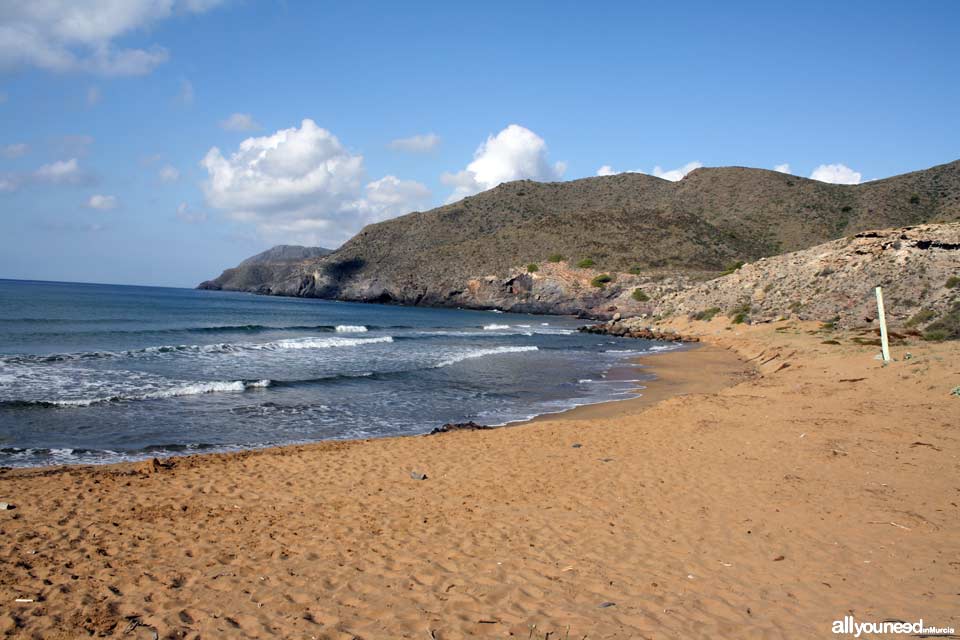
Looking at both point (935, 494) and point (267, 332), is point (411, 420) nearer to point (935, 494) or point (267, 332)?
point (935, 494)

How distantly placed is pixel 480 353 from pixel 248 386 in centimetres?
1454

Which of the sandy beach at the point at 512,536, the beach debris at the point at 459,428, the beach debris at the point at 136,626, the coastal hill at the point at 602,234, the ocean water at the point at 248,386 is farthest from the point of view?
the coastal hill at the point at 602,234

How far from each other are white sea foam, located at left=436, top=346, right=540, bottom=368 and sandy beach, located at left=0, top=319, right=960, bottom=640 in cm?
1495

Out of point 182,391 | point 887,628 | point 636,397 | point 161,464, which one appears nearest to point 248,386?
point 182,391

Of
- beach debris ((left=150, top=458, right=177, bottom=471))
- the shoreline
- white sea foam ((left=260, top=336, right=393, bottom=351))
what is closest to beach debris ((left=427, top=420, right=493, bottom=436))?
the shoreline

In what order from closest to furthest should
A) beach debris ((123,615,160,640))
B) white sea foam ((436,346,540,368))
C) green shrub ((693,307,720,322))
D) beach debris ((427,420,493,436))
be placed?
beach debris ((123,615,160,640)), beach debris ((427,420,493,436)), white sea foam ((436,346,540,368)), green shrub ((693,307,720,322))

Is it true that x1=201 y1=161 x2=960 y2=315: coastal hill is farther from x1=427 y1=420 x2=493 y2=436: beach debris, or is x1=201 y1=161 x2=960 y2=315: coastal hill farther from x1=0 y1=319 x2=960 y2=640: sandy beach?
x1=0 y1=319 x2=960 y2=640: sandy beach

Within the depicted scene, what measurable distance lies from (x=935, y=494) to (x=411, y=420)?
427 inches

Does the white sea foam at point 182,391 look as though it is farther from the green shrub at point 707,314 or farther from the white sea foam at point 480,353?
the green shrub at point 707,314

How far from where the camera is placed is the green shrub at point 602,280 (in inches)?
2657

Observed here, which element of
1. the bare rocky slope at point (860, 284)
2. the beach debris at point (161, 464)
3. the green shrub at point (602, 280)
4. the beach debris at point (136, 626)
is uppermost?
the green shrub at point (602, 280)

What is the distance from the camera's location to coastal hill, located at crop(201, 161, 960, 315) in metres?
69.8

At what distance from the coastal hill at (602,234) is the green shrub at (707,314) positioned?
46.1ft

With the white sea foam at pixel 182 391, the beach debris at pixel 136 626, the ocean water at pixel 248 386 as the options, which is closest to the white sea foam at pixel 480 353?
the ocean water at pixel 248 386
